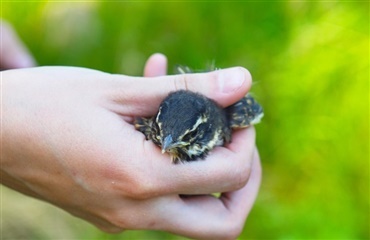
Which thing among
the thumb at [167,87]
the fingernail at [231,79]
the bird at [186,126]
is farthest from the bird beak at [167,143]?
the fingernail at [231,79]

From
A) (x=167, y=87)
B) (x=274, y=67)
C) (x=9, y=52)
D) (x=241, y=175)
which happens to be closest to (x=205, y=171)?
(x=241, y=175)

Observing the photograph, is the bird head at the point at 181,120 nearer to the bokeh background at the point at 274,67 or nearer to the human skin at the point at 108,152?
Result: the human skin at the point at 108,152

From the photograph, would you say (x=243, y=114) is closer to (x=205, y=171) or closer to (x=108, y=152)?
(x=205, y=171)

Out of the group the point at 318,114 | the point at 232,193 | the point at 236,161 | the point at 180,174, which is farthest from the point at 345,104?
the point at 180,174

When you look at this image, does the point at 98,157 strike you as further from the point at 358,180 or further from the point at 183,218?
the point at 358,180

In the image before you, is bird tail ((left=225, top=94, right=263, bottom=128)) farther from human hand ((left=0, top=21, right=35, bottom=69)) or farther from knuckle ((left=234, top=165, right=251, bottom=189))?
human hand ((left=0, top=21, right=35, bottom=69))
